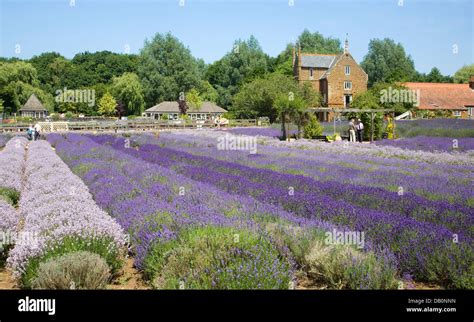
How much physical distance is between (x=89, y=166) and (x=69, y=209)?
662cm

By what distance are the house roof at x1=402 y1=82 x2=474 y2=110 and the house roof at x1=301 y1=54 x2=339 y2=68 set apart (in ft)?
39.4

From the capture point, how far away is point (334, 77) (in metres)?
60.9

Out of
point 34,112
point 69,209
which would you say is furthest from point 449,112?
point 34,112

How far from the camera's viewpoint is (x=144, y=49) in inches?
3152

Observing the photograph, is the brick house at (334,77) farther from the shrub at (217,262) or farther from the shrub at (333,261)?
the shrub at (217,262)

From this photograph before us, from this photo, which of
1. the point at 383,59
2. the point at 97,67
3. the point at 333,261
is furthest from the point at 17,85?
the point at 333,261

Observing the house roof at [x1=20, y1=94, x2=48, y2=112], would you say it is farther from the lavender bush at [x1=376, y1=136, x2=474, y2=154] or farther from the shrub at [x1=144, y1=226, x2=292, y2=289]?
the shrub at [x1=144, y1=226, x2=292, y2=289]

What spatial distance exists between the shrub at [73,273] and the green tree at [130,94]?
76165 millimetres

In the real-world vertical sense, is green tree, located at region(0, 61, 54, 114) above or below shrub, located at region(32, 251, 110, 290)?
above

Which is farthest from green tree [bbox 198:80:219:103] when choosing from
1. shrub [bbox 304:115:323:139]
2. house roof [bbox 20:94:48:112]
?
shrub [bbox 304:115:323:139]

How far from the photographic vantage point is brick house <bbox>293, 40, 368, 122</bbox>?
60.9m

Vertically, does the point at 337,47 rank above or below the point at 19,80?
above
